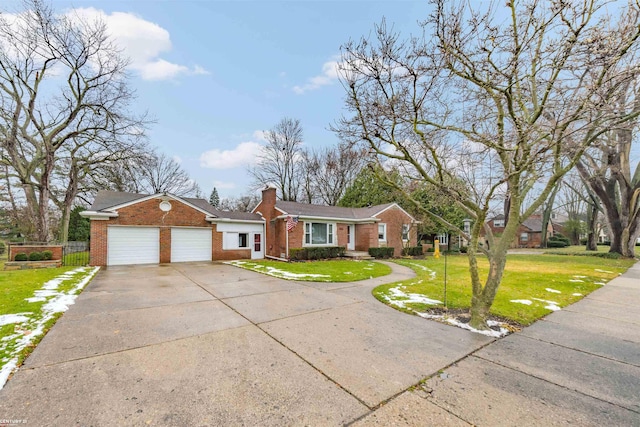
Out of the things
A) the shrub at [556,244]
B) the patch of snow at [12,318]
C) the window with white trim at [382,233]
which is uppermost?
the window with white trim at [382,233]

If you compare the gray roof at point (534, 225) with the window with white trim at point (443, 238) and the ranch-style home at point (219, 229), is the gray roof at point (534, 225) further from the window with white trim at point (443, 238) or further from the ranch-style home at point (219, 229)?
the ranch-style home at point (219, 229)

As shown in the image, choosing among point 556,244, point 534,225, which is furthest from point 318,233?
point 534,225

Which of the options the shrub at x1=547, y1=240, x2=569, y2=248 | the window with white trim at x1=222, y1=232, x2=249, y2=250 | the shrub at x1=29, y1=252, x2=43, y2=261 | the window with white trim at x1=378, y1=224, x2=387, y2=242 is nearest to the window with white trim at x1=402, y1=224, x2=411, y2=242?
the window with white trim at x1=378, y1=224, x2=387, y2=242

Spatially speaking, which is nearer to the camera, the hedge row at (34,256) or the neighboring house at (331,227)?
the hedge row at (34,256)

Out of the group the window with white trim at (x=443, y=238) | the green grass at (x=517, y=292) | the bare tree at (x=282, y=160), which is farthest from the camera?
the bare tree at (x=282, y=160)

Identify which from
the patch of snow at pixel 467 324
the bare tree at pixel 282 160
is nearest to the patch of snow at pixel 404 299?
the patch of snow at pixel 467 324

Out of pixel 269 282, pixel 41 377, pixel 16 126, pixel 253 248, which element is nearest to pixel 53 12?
pixel 16 126

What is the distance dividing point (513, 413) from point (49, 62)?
2289 centimetres

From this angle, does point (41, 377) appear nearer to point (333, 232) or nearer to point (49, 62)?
point (333, 232)

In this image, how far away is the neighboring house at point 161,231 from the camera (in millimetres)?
13406

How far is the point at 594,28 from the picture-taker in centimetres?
A: 352

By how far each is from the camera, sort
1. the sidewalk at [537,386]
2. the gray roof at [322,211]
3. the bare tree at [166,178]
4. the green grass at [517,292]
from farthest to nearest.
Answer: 1. the bare tree at [166,178]
2. the gray roof at [322,211]
3. the green grass at [517,292]
4. the sidewalk at [537,386]

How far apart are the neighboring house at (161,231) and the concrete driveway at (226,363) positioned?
868 cm

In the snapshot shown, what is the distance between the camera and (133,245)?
558 inches
